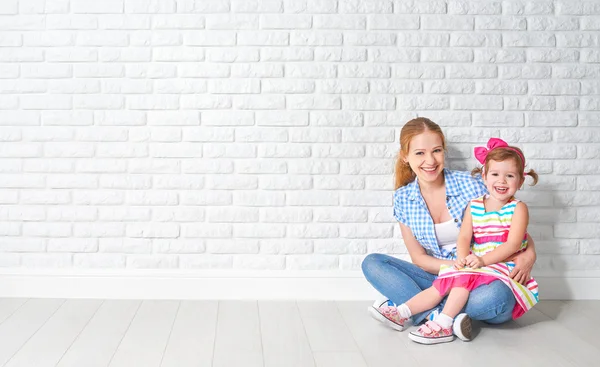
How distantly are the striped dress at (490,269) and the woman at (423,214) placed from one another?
0.11 metres

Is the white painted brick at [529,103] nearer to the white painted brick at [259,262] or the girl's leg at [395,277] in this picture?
the girl's leg at [395,277]

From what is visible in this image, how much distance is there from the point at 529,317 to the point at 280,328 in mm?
1078

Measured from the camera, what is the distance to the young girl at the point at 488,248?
261cm

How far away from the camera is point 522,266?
2705 millimetres

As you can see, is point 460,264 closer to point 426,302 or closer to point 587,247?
point 426,302

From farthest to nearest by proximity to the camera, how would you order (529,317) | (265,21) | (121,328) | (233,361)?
1. (265,21)
2. (529,317)
3. (121,328)
4. (233,361)

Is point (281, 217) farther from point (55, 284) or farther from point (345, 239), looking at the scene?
point (55, 284)

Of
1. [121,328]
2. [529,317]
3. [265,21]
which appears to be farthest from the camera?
[265,21]

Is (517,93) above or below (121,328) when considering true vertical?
above

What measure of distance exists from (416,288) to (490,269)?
0.33m

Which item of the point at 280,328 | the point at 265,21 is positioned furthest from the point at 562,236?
the point at 265,21

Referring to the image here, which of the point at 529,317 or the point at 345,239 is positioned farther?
the point at 345,239

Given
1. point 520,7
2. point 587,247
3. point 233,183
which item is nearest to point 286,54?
point 233,183

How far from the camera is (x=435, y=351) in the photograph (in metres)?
2.37
